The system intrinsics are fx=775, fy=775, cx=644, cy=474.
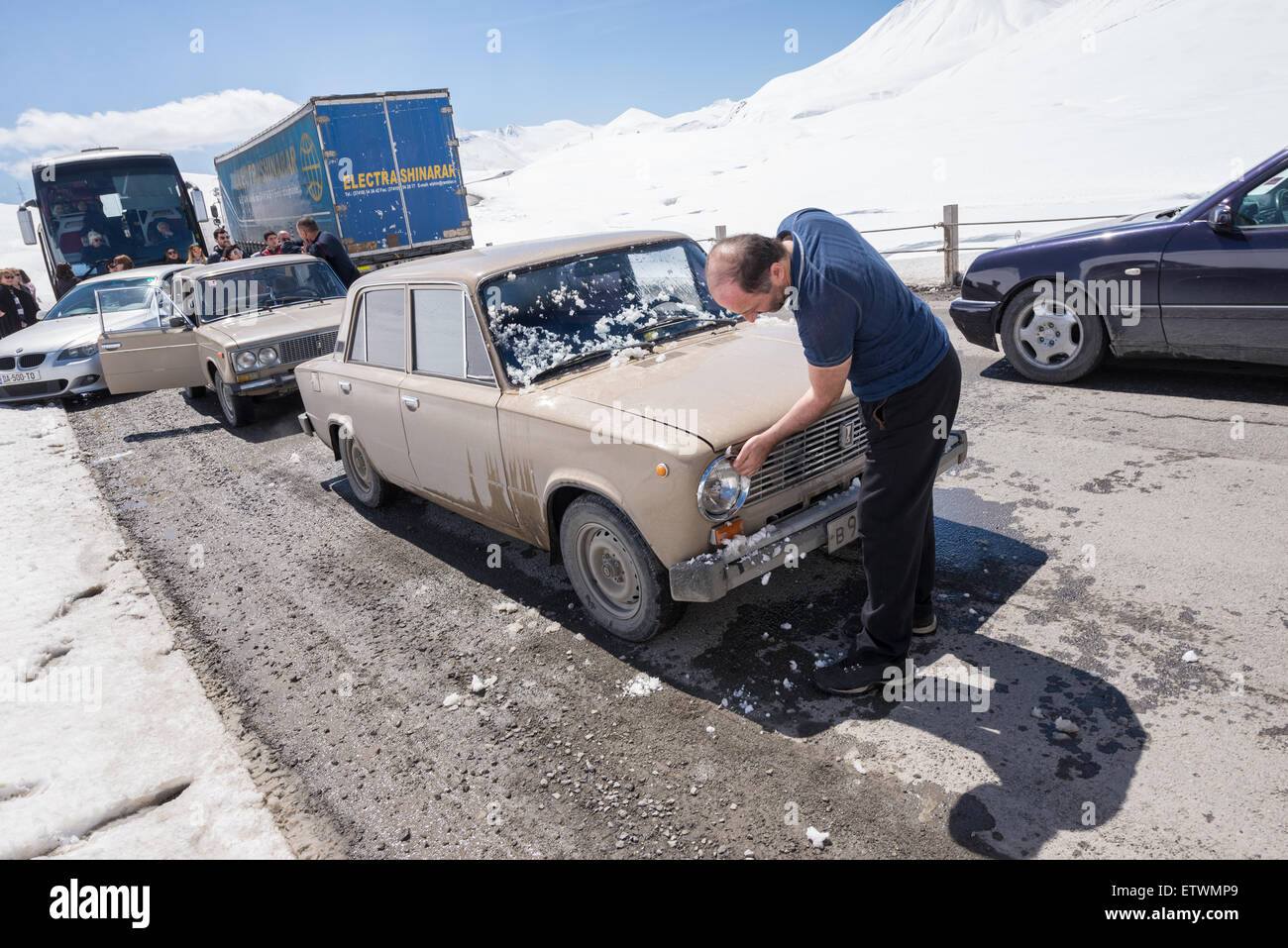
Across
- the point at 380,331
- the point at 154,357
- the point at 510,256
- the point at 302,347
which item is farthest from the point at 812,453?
the point at 154,357

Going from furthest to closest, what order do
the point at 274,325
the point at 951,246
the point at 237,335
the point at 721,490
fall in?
1. the point at 951,246
2. the point at 274,325
3. the point at 237,335
4. the point at 721,490

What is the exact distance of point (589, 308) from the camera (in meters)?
4.27

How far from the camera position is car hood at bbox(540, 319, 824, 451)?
3.36 meters

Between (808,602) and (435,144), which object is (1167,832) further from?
(435,144)

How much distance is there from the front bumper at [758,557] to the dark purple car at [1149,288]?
4087 millimetres

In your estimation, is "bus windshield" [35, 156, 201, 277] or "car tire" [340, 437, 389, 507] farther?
"bus windshield" [35, 156, 201, 277]

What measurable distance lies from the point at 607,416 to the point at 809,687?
4.84 ft

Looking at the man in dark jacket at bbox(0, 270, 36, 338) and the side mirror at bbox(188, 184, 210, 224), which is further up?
the side mirror at bbox(188, 184, 210, 224)

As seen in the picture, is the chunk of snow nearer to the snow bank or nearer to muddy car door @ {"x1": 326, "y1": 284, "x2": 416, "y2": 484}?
the snow bank

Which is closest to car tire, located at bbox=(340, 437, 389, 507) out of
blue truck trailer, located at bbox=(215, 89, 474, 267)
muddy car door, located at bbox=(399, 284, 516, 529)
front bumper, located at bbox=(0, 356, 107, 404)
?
muddy car door, located at bbox=(399, 284, 516, 529)

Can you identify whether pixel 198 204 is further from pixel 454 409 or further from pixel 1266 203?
pixel 1266 203

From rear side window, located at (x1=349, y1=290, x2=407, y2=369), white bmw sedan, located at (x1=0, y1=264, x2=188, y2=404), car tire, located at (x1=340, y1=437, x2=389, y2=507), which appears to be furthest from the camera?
white bmw sedan, located at (x1=0, y1=264, x2=188, y2=404)

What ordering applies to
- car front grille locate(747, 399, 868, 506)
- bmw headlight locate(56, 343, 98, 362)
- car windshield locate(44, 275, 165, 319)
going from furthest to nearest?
car windshield locate(44, 275, 165, 319)
bmw headlight locate(56, 343, 98, 362)
car front grille locate(747, 399, 868, 506)

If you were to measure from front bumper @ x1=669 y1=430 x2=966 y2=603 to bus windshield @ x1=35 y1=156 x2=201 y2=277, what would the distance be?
17930mm
